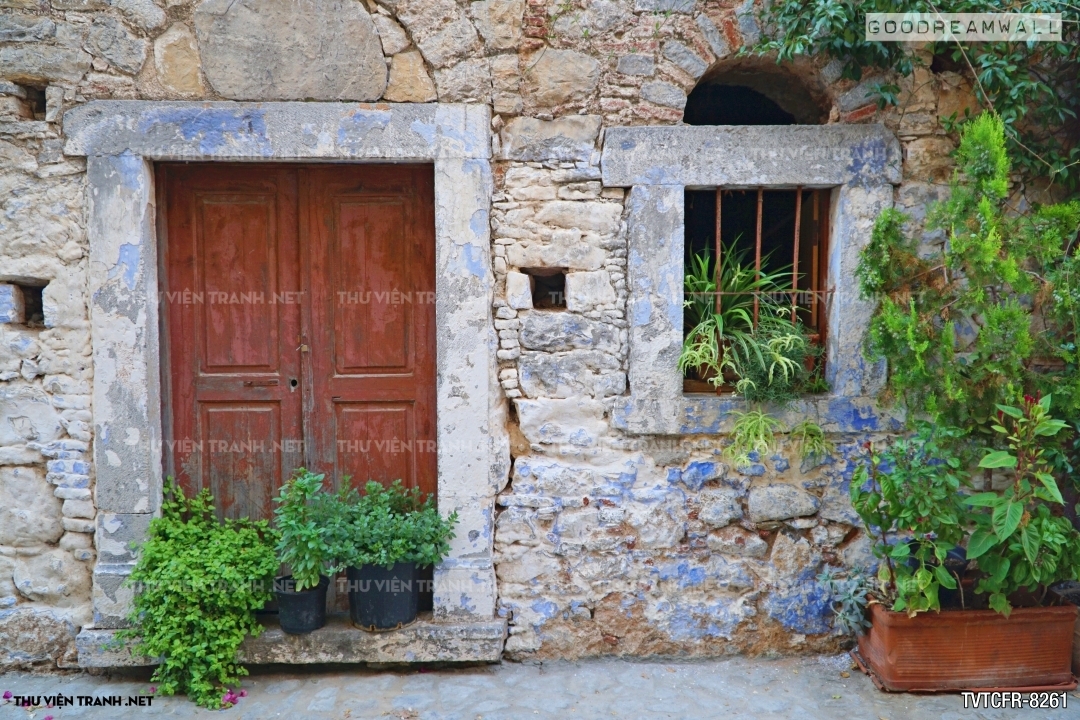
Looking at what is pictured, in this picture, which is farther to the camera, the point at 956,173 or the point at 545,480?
the point at 545,480

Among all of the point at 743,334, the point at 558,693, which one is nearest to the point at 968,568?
the point at 743,334

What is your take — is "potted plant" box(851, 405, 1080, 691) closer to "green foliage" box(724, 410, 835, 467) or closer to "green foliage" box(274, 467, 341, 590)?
"green foliage" box(724, 410, 835, 467)

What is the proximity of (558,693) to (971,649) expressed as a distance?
1.75 m

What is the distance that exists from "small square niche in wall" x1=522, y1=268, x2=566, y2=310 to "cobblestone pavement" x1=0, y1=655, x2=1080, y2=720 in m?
1.67

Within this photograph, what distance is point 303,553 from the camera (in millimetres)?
3229

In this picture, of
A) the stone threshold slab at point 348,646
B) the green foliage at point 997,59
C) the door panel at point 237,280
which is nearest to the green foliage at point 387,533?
the stone threshold slab at point 348,646

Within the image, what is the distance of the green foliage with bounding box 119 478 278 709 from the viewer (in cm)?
321

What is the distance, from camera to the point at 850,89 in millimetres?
3469

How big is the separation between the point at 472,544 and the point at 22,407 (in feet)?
6.96

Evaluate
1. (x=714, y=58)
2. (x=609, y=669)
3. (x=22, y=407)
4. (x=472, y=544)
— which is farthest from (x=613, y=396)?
(x=22, y=407)

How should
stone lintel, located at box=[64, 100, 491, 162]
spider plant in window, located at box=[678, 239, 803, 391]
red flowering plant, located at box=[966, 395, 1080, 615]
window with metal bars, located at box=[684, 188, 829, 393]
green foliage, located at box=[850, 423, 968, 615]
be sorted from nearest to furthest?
red flowering plant, located at box=[966, 395, 1080, 615], green foliage, located at box=[850, 423, 968, 615], stone lintel, located at box=[64, 100, 491, 162], spider plant in window, located at box=[678, 239, 803, 391], window with metal bars, located at box=[684, 188, 829, 393]

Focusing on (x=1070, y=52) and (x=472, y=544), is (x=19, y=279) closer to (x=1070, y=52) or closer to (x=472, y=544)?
(x=472, y=544)

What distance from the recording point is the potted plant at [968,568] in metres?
2.99

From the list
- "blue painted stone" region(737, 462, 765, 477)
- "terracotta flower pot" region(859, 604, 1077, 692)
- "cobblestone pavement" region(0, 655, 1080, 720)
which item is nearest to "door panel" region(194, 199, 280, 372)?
"cobblestone pavement" region(0, 655, 1080, 720)
